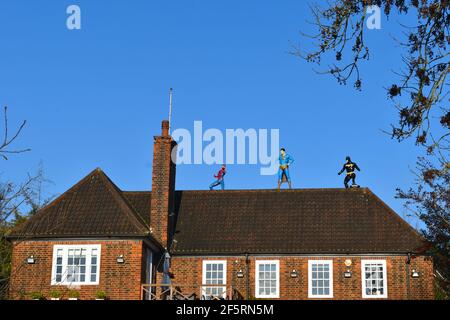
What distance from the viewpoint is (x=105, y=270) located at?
3041 centimetres

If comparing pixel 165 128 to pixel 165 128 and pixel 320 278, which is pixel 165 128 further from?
pixel 320 278

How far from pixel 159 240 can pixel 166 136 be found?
4.59 metres

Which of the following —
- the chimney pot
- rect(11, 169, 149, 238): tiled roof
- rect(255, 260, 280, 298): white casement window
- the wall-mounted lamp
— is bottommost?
rect(255, 260, 280, 298): white casement window

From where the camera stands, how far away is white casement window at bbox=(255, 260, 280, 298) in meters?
32.6

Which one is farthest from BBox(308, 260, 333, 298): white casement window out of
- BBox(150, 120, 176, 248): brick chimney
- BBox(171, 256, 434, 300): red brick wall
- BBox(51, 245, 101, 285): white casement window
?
BBox(51, 245, 101, 285): white casement window

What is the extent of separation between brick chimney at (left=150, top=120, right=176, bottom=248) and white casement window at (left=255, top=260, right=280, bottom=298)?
4155mm

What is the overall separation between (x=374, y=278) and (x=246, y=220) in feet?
20.9

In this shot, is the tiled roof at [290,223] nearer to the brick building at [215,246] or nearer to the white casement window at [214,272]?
the brick building at [215,246]

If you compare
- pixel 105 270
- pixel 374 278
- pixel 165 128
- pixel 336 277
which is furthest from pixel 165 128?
pixel 374 278

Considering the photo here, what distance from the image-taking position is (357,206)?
1380 inches

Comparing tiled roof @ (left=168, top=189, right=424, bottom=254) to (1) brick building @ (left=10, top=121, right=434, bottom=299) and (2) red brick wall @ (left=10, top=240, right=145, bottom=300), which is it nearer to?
(1) brick building @ (left=10, top=121, right=434, bottom=299)

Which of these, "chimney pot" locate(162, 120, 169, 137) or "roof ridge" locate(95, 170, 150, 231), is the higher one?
"chimney pot" locate(162, 120, 169, 137)
